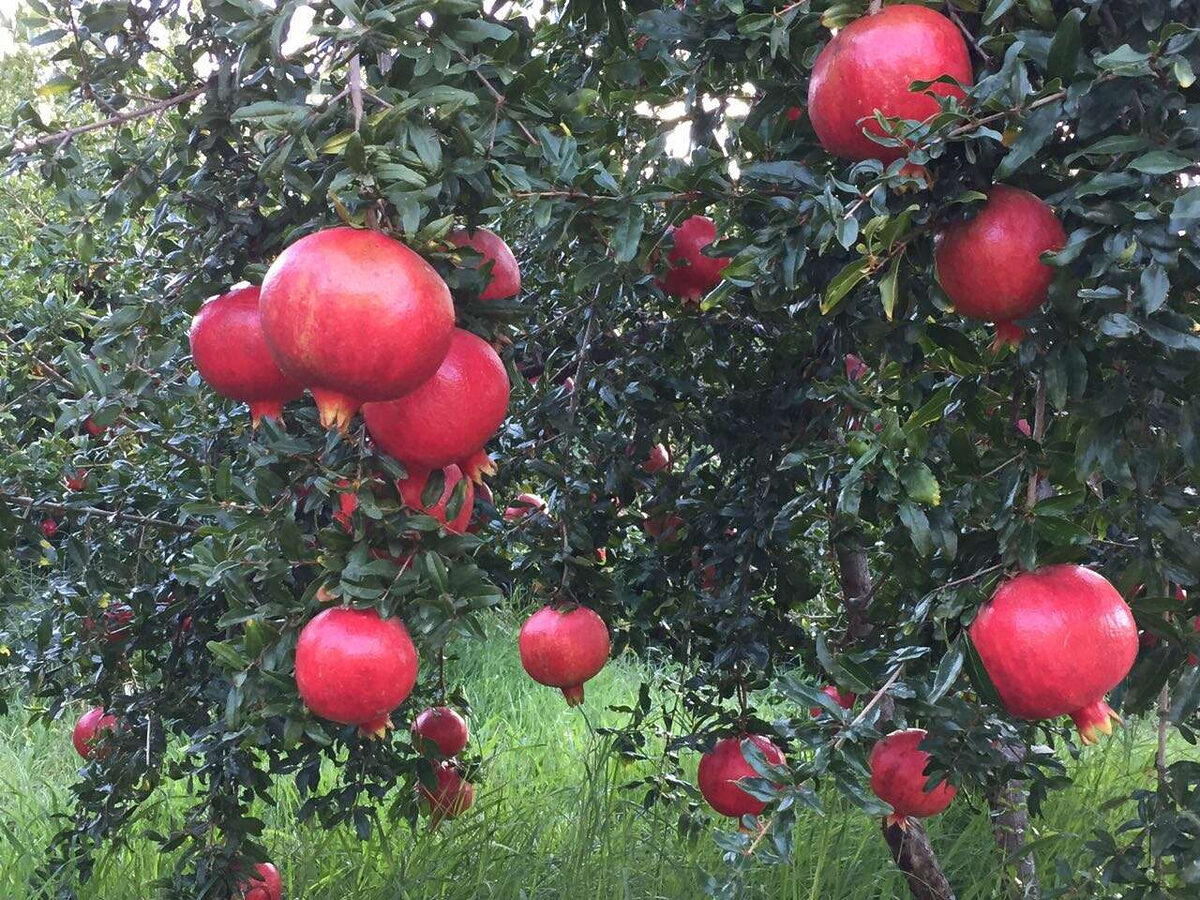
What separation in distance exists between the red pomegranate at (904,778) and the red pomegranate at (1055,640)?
75 cm

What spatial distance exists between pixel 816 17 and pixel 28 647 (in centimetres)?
223

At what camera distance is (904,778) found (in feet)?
6.02

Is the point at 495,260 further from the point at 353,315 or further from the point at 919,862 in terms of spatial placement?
the point at 919,862

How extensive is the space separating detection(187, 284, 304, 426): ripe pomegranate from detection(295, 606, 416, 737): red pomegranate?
275 millimetres

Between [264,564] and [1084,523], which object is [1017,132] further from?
[264,564]

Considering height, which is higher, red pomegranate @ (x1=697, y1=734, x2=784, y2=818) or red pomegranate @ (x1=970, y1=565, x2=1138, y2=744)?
red pomegranate @ (x1=970, y1=565, x2=1138, y2=744)

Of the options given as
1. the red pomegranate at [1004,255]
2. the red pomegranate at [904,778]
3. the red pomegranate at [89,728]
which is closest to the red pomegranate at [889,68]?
the red pomegranate at [1004,255]

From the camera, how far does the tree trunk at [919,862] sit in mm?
2494

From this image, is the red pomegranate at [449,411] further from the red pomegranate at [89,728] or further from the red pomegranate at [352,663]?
the red pomegranate at [89,728]

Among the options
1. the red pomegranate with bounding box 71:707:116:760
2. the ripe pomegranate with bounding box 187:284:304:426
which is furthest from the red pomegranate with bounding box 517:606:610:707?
the red pomegranate with bounding box 71:707:116:760

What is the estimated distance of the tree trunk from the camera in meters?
2.49

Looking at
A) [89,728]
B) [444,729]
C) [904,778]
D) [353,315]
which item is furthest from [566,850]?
[353,315]

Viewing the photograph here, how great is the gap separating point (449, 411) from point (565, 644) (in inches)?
39.6

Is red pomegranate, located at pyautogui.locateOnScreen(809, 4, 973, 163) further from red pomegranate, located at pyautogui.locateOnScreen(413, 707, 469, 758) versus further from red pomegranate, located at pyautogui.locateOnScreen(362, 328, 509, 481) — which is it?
red pomegranate, located at pyautogui.locateOnScreen(413, 707, 469, 758)
